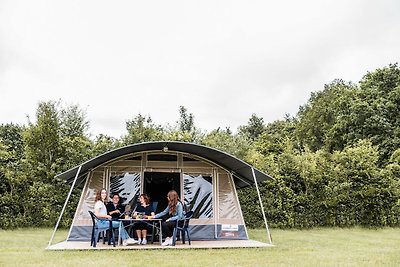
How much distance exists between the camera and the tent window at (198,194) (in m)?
9.50

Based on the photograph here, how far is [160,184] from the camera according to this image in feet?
33.3

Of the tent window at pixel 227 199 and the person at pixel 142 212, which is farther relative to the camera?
the tent window at pixel 227 199

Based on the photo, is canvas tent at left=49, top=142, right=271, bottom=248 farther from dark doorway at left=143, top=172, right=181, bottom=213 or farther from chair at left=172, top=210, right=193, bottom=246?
chair at left=172, top=210, right=193, bottom=246

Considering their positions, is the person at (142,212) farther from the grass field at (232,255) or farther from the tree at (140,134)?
the tree at (140,134)

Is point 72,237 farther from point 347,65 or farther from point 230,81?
point 347,65

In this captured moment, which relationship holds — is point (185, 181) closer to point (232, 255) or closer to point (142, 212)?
point (142, 212)

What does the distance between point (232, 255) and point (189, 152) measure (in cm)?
302

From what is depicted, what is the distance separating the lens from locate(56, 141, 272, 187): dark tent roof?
27.9 feet

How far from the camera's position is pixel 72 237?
896cm

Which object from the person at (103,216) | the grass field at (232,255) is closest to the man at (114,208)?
the person at (103,216)

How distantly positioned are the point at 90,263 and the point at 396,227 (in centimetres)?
977

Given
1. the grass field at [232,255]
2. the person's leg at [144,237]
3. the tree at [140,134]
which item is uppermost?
the tree at [140,134]

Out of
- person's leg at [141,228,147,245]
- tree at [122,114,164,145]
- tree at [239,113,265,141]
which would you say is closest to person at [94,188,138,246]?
person's leg at [141,228,147,245]

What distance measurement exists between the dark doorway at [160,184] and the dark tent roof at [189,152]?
0.74 metres
